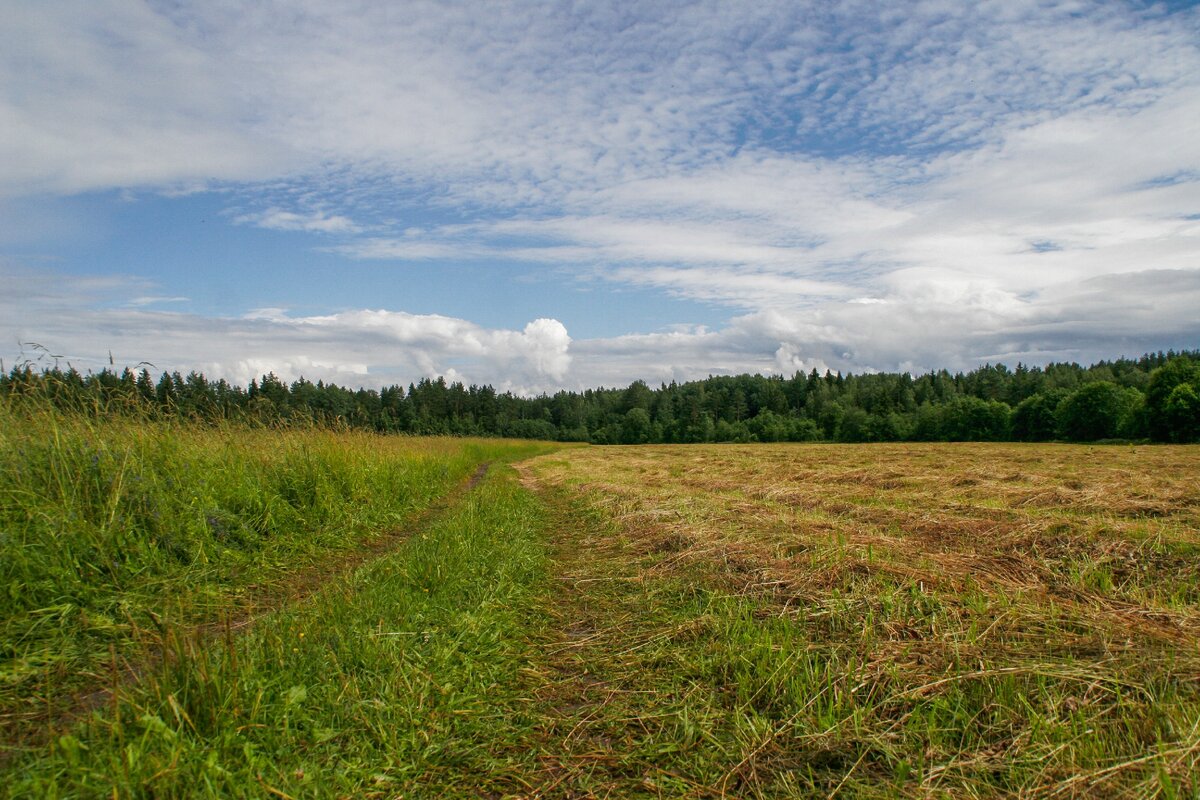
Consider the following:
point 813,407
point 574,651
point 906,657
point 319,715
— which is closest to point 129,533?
point 319,715

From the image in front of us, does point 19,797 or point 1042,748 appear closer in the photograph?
point 19,797

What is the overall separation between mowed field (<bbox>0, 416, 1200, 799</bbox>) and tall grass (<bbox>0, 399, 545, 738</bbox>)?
0.11ft

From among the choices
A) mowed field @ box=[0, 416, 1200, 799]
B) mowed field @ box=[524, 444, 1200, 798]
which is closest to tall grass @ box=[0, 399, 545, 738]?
mowed field @ box=[0, 416, 1200, 799]

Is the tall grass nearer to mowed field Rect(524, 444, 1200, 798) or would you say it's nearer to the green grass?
the green grass

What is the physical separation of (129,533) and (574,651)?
476 centimetres

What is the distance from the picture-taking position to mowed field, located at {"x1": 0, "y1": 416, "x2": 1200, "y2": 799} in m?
2.65

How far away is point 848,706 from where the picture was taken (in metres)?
3.17

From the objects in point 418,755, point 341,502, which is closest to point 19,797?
point 418,755

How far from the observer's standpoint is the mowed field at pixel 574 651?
2.65 meters

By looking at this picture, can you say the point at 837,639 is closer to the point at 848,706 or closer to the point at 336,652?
the point at 848,706

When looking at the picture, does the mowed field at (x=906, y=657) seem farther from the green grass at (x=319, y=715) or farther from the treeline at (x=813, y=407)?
the treeline at (x=813, y=407)

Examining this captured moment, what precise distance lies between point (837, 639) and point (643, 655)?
137 cm

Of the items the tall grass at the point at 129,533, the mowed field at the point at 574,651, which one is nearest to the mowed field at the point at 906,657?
the mowed field at the point at 574,651

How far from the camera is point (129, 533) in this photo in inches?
227
